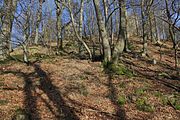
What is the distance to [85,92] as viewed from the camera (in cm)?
1258

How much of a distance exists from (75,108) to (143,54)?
13.5 m

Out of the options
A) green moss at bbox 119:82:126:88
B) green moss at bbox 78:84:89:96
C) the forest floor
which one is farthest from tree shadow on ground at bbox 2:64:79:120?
green moss at bbox 119:82:126:88

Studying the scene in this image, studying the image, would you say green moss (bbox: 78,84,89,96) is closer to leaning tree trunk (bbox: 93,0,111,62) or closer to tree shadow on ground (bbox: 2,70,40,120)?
tree shadow on ground (bbox: 2,70,40,120)

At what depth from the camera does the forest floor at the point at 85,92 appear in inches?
412

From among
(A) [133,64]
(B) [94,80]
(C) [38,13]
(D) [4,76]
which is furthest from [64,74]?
(C) [38,13]

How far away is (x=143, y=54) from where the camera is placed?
2325cm

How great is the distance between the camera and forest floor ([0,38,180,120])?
34.3ft

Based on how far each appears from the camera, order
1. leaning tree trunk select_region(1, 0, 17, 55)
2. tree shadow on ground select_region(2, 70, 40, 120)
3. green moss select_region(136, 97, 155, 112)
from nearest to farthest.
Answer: tree shadow on ground select_region(2, 70, 40, 120) < green moss select_region(136, 97, 155, 112) < leaning tree trunk select_region(1, 0, 17, 55)

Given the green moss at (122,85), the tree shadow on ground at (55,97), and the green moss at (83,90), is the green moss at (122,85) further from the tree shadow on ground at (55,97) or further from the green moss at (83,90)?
the tree shadow on ground at (55,97)

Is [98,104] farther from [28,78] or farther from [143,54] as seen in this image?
[143,54]

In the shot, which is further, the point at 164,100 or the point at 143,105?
the point at 164,100

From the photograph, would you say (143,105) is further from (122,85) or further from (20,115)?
(20,115)

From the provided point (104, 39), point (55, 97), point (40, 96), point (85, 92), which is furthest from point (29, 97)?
point (104, 39)

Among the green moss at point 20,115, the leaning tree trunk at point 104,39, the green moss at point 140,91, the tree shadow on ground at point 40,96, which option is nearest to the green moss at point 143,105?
the green moss at point 140,91
